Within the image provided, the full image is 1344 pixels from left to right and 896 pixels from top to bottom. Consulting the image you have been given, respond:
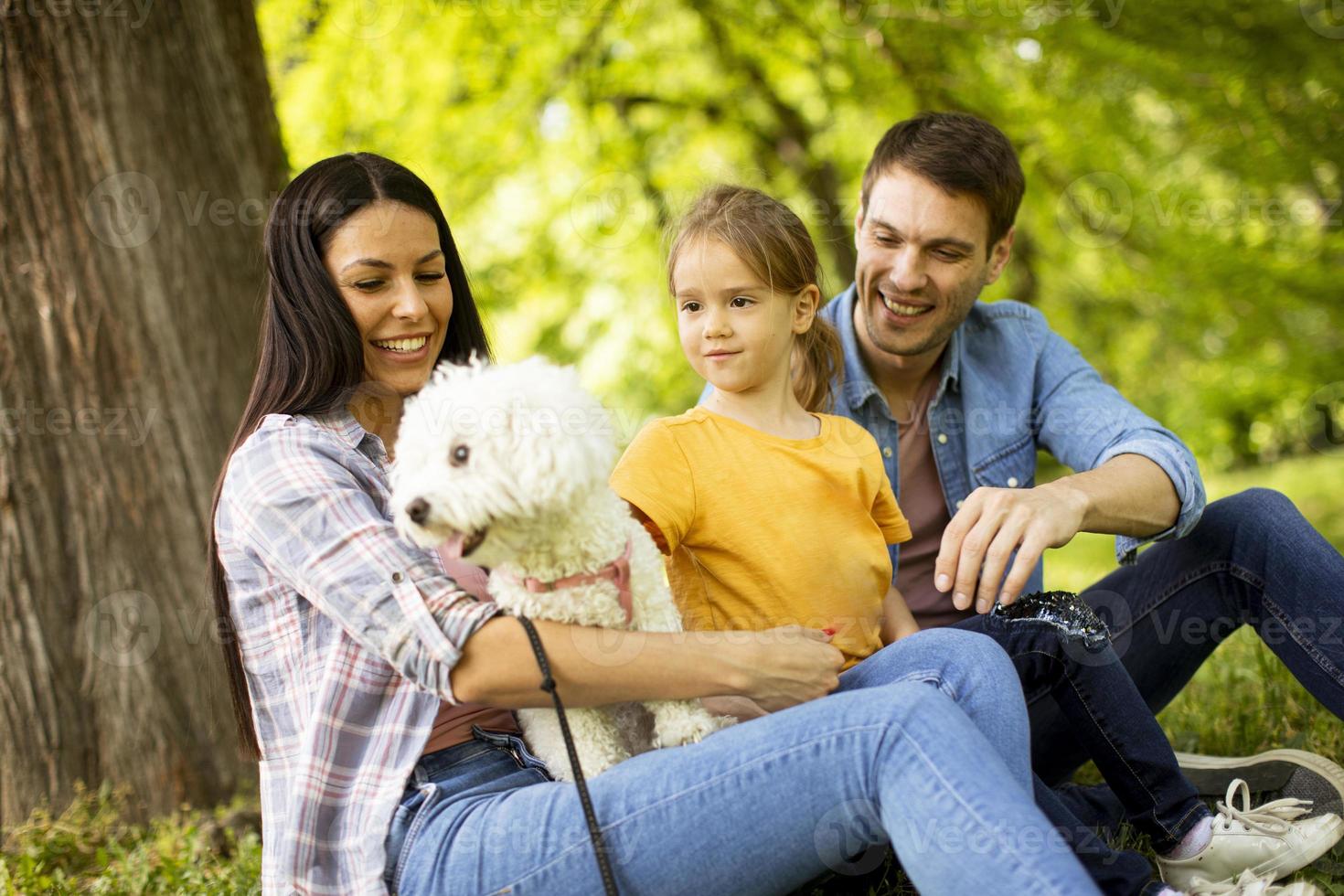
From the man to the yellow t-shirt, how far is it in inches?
9.8

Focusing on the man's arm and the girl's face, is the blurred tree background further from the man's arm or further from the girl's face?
the man's arm

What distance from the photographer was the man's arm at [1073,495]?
2.39m

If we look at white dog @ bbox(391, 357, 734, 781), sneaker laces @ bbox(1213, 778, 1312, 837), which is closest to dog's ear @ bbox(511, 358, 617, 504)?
white dog @ bbox(391, 357, 734, 781)

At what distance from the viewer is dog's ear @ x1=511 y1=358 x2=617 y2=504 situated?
187 cm

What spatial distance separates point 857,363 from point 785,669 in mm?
1507

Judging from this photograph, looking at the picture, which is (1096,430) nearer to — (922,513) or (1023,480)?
(1023,480)

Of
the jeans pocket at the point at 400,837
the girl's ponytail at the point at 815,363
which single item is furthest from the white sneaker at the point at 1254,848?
the jeans pocket at the point at 400,837

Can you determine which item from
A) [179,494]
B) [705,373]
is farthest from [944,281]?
[179,494]

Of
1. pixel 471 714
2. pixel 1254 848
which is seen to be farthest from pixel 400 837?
pixel 1254 848

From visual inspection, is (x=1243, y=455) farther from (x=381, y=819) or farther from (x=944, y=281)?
(x=381, y=819)

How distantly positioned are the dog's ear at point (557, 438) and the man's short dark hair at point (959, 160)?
1.72 meters

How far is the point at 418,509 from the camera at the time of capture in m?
1.82


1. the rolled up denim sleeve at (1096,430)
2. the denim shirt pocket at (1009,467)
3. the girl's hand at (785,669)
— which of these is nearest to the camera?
the girl's hand at (785,669)

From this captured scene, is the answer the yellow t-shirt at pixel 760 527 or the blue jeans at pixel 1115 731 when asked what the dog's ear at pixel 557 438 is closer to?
the yellow t-shirt at pixel 760 527
